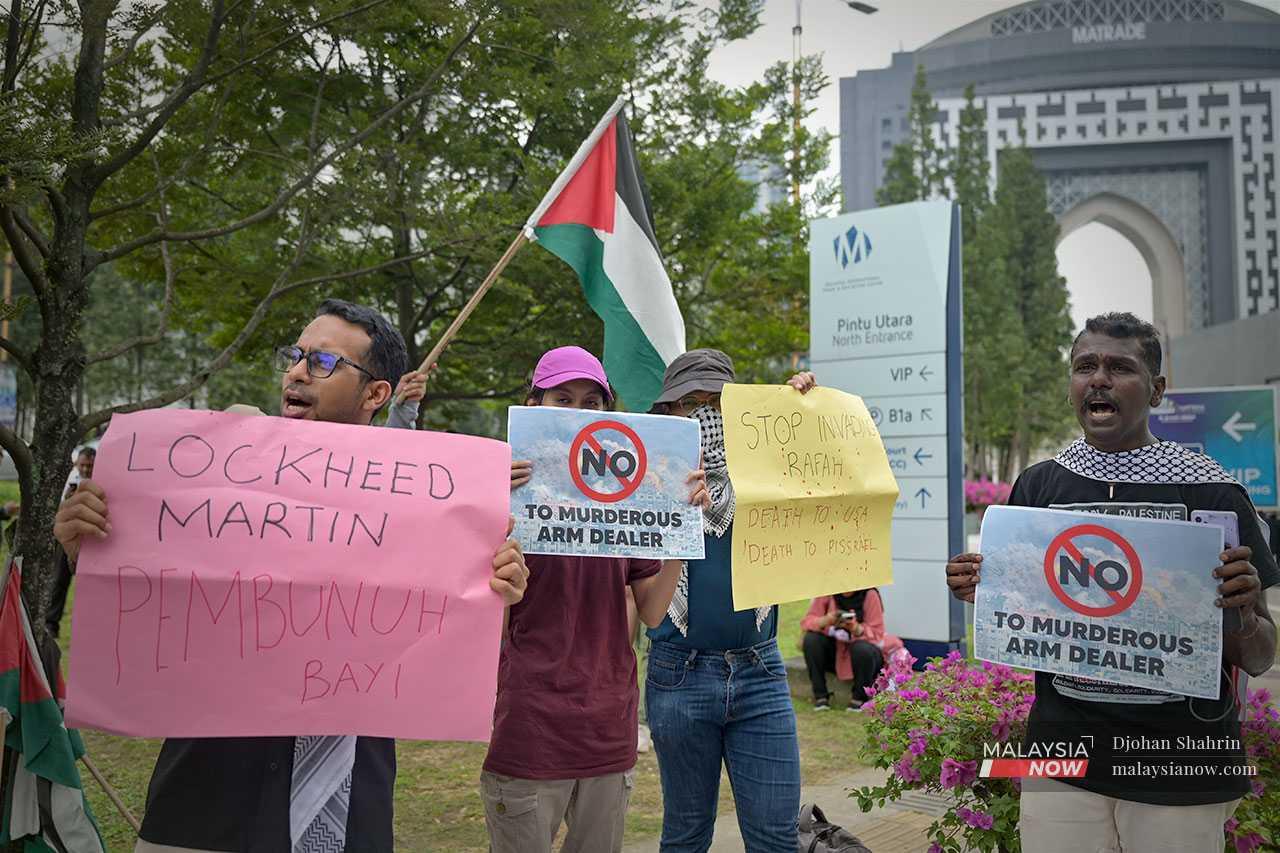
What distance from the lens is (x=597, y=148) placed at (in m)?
4.88

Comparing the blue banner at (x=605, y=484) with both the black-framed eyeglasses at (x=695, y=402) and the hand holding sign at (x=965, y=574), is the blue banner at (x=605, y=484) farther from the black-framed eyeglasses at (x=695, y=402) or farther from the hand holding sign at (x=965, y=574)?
the hand holding sign at (x=965, y=574)

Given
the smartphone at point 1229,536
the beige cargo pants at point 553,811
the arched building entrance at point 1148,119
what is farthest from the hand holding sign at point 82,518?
the arched building entrance at point 1148,119

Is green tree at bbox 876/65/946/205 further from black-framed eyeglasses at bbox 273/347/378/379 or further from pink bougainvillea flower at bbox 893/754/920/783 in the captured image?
black-framed eyeglasses at bbox 273/347/378/379

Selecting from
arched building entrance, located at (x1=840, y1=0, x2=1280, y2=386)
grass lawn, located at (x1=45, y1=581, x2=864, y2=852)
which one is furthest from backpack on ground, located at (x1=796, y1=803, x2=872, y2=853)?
arched building entrance, located at (x1=840, y1=0, x2=1280, y2=386)

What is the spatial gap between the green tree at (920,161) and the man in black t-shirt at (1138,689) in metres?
32.0

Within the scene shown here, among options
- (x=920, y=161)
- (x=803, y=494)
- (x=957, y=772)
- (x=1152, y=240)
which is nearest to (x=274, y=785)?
(x=803, y=494)

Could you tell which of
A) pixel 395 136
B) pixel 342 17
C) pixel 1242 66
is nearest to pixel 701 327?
pixel 395 136

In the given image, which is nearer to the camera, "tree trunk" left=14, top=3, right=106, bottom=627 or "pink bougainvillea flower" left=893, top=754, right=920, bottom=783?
"pink bougainvillea flower" left=893, top=754, right=920, bottom=783

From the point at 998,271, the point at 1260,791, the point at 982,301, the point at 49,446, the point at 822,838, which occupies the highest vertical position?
the point at 998,271

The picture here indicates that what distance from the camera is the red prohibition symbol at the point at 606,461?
2986mm

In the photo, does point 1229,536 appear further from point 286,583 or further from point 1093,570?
point 286,583

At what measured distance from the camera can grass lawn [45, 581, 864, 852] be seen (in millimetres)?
5988

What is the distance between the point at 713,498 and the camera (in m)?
3.69

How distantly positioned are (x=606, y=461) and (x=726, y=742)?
1166 mm
